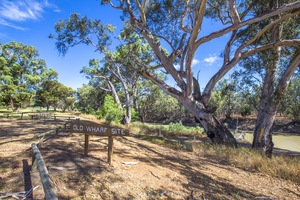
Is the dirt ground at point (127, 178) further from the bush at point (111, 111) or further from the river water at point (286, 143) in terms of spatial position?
the river water at point (286, 143)

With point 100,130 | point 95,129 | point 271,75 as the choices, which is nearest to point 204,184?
point 100,130

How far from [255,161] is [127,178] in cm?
412

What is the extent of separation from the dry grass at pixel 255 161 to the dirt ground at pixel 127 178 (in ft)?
1.16

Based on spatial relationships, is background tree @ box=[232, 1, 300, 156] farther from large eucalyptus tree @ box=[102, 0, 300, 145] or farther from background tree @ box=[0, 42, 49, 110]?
background tree @ box=[0, 42, 49, 110]

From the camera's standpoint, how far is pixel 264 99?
8.94 m

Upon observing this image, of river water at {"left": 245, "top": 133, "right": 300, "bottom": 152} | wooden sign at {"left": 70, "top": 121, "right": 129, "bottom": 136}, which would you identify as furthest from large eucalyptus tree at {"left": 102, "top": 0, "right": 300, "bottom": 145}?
river water at {"left": 245, "top": 133, "right": 300, "bottom": 152}

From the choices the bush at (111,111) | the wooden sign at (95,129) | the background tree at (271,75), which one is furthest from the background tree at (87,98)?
the wooden sign at (95,129)

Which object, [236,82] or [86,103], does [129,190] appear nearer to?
[236,82]

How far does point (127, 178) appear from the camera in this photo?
3.93m

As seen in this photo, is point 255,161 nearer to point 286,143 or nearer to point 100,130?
point 100,130

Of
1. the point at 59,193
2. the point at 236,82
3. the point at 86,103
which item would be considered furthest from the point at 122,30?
the point at 86,103

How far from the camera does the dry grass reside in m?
5.40

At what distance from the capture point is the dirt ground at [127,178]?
130 inches

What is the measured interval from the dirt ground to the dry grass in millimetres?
353
